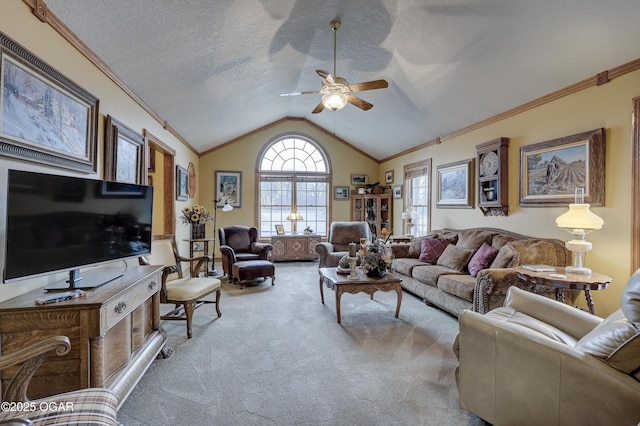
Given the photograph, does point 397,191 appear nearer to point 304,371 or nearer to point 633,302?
point 304,371

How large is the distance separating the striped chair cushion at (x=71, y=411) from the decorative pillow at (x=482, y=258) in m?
3.64

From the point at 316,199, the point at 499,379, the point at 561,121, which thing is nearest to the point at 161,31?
the point at 499,379

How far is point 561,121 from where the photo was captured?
342 cm

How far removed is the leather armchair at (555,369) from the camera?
128 cm

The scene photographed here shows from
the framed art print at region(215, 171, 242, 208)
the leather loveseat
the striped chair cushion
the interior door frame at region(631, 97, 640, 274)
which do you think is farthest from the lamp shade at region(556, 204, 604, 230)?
the framed art print at region(215, 171, 242, 208)

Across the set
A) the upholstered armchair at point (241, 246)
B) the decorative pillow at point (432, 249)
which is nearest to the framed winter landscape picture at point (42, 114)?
the upholstered armchair at point (241, 246)

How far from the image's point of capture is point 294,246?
718cm

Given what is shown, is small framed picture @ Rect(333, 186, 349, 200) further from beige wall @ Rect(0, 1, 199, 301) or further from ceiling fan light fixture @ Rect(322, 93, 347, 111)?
beige wall @ Rect(0, 1, 199, 301)

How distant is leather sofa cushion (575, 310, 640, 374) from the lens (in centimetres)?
128

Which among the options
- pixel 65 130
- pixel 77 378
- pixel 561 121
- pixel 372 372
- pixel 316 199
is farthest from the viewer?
pixel 316 199

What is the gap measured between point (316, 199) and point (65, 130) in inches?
241

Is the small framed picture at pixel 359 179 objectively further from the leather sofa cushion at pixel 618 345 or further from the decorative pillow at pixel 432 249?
the leather sofa cushion at pixel 618 345

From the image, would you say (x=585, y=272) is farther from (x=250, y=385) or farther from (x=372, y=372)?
(x=250, y=385)

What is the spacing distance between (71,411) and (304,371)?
1.56m
